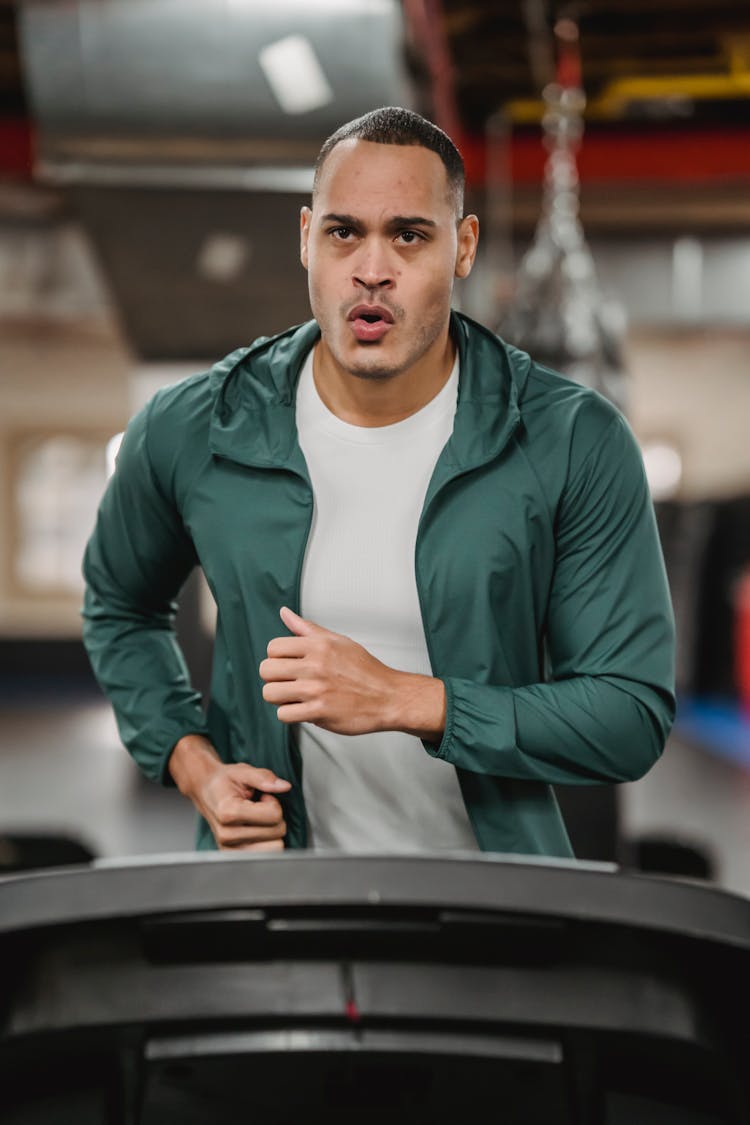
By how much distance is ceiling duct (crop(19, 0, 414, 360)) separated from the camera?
275 centimetres

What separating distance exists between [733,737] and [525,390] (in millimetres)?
5941

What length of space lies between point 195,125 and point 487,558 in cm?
233

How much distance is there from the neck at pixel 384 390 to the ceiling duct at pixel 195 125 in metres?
1.31

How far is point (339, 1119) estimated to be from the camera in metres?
0.64

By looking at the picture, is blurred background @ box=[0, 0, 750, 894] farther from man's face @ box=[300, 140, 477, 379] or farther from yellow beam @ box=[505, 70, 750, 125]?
man's face @ box=[300, 140, 477, 379]

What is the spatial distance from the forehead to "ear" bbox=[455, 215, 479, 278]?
0.12 feet

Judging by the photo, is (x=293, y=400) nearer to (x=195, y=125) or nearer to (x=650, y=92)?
(x=195, y=125)

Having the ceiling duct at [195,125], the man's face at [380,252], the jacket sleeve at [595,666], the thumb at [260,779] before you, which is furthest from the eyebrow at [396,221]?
the ceiling duct at [195,125]

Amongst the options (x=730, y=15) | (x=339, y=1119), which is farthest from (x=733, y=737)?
(x=339, y=1119)

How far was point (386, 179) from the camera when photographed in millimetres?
854

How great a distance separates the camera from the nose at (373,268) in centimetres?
85

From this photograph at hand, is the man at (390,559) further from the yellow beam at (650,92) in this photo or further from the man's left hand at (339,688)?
the yellow beam at (650,92)

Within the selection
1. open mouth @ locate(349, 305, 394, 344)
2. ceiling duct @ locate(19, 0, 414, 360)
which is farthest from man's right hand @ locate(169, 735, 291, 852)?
ceiling duct @ locate(19, 0, 414, 360)

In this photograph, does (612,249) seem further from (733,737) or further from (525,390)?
(525,390)
